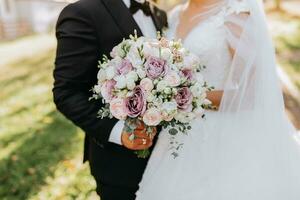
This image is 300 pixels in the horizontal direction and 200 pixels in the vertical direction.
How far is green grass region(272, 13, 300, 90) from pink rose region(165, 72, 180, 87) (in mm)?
5669

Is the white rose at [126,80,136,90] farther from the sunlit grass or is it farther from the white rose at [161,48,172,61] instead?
the sunlit grass

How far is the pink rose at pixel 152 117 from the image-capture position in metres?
2.25

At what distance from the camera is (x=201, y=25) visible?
10.3 ft

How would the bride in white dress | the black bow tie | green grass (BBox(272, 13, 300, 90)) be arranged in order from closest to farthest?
the bride in white dress → the black bow tie → green grass (BBox(272, 13, 300, 90))

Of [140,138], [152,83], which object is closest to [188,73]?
[152,83]

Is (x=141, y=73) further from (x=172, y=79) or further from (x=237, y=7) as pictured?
(x=237, y=7)

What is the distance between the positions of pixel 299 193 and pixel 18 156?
3.54 meters

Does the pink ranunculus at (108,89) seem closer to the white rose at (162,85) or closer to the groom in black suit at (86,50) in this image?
the white rose at (162,85)

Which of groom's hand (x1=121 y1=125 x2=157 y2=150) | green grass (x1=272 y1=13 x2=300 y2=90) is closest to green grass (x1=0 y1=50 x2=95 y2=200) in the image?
groom's hand (x1=121 y1=125 x2=157 y2=150)

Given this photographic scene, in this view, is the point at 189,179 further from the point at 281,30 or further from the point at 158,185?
the point at 281,30

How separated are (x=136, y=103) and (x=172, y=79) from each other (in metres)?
0.21

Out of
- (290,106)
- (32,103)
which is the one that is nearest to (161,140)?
(290,106)

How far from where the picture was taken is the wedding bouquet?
2256 mm

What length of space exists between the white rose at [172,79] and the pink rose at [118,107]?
0.24 m
